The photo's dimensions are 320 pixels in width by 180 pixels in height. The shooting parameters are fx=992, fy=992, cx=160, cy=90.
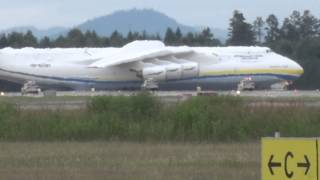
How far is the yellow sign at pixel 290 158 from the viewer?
8.26 metres

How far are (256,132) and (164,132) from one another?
9.56ft

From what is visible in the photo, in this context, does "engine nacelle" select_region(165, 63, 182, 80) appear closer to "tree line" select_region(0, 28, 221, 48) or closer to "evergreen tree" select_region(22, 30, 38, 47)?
"tree line" select_region(0, 28, 221, 48)

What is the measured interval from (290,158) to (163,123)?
22.9m

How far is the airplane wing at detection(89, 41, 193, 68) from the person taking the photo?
3163 inches

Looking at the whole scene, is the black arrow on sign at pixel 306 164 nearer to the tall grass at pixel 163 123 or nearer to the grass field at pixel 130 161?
the grass field at pixel 130 161

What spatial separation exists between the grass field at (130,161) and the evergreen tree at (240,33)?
3721 inches

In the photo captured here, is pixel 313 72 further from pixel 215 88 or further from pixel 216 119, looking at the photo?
pixel 216 119

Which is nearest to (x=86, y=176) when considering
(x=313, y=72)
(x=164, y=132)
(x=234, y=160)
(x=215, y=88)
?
(x=234, y=160)

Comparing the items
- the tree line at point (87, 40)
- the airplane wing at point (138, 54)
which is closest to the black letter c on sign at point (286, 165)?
the airplane wing at point (138, 54)

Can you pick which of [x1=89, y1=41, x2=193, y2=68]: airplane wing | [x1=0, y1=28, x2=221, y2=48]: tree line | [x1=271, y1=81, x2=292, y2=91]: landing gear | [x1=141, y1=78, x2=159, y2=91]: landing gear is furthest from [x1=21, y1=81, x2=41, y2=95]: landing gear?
[x1=0, y1=28, x2=221, y2=48]: tree line

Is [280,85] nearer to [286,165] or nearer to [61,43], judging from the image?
[61,43]

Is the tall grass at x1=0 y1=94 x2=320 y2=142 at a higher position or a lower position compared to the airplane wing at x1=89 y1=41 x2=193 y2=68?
lower

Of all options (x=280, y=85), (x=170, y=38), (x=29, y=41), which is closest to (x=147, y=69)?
(x=280, y=85)

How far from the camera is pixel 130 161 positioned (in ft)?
→ 67.4
